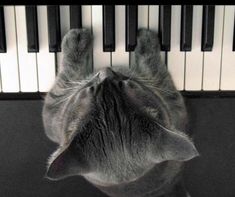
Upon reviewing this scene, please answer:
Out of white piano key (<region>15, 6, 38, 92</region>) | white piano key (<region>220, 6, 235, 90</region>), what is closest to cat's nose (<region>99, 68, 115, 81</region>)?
white piano key (<region>15, 6, 38, 92</region>)

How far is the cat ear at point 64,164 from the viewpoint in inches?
46.8

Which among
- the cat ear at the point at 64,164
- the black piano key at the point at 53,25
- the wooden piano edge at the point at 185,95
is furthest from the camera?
the wooden piano edge at the point at 185,95

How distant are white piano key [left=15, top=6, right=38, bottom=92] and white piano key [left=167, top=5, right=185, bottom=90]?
0.42 meters

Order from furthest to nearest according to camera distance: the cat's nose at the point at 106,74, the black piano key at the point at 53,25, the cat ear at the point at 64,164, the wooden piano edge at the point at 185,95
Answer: the wooden piano edge at the point at 185,95
the black piano key at the point at 53,25
the cat's nose at the point at 106,74
the cat ear at the point at 64,164

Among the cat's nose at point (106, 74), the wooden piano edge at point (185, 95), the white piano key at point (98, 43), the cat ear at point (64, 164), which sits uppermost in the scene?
the white piano key at point (98, 43)

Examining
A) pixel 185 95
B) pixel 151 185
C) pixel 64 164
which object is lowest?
pixel 151 185

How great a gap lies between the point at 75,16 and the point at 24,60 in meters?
0.21

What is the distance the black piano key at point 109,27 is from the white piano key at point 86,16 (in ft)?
0.15

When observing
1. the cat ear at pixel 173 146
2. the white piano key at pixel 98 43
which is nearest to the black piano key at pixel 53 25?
the white piano key at pixel 98 43

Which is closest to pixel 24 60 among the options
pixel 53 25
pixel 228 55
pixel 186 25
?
pixel 53 25

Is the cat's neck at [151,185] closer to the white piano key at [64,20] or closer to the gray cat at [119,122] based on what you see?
the gray cat at [119,122]

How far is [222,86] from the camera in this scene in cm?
155

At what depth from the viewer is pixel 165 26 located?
1455 mm

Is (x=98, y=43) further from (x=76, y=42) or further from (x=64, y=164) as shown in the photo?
(x=64, y=164)
